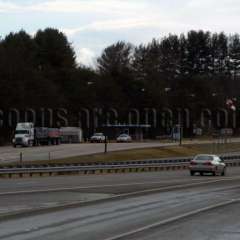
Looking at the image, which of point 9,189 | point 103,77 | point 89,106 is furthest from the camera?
point 103,77

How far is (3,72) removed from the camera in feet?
378

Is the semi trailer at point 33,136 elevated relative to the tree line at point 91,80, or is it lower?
lower

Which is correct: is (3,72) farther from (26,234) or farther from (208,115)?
(26,234)

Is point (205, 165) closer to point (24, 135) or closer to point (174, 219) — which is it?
point (174, 219)

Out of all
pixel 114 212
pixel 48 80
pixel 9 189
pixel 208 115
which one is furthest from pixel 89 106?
pixel 114 212

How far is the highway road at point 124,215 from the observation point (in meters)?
15.5

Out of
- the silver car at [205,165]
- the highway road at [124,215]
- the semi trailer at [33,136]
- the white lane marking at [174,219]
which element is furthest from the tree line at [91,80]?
the white lane marking at [174,219]

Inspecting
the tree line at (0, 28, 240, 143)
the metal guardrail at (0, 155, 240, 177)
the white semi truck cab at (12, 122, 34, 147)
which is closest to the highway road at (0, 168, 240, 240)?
the metal guardrail at (0, 155, 240, 177)

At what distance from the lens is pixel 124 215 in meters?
19.8

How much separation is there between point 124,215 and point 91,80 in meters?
133

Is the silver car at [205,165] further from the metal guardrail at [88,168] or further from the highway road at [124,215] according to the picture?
the highway road at [124,215]

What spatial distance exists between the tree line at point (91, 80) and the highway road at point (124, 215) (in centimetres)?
8750

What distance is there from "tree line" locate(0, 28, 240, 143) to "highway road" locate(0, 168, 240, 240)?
87498 millimetres

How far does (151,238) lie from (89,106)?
425 ft
